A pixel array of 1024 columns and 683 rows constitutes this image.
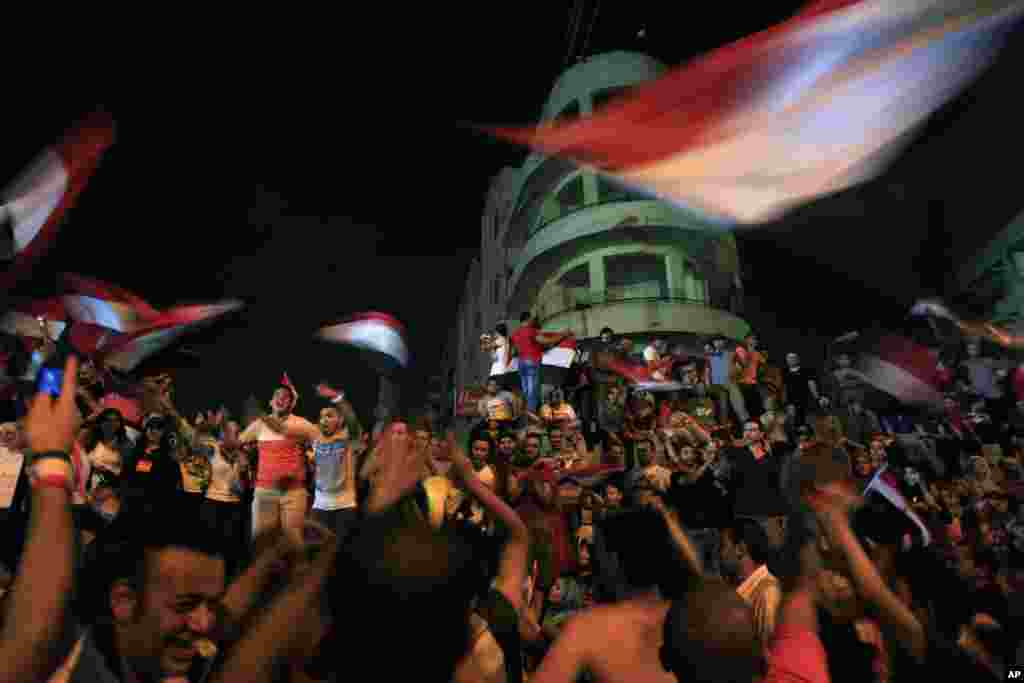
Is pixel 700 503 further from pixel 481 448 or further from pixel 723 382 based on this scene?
pixel 723 382

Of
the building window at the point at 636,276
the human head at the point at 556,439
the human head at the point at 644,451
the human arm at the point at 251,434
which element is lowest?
the human arm at the point at 251,434

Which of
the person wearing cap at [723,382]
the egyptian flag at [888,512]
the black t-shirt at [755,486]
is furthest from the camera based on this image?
the person wearing cap at [723,382]

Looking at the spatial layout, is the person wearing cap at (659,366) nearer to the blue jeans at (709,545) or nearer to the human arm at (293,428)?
the blue jeans at (709,545)

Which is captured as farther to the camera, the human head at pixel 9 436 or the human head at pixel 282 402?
the human head at pixel 282 402

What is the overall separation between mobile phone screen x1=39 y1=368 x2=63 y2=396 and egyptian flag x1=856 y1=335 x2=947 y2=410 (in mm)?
6969

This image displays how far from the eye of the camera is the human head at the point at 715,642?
199cm

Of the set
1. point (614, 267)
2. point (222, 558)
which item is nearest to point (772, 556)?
point (222, 558)

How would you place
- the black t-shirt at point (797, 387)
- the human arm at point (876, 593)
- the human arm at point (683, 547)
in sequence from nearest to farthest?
the human arm at point (876, 593) → the human arm at point (683, 547) → the black t-shirt at point (797, 387)

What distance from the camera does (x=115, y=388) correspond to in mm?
8781

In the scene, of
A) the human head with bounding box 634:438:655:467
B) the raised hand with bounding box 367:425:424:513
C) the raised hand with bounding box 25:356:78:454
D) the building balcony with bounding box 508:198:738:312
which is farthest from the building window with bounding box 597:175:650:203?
the raised hand with bounding box 25:356:78:454

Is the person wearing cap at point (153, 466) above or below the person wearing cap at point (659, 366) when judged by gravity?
below

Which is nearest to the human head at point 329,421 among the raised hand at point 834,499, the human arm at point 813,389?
the raised hand at point 834,499

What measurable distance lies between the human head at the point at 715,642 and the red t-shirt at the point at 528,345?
1089 cm

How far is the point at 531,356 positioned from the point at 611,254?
58.7 feet
